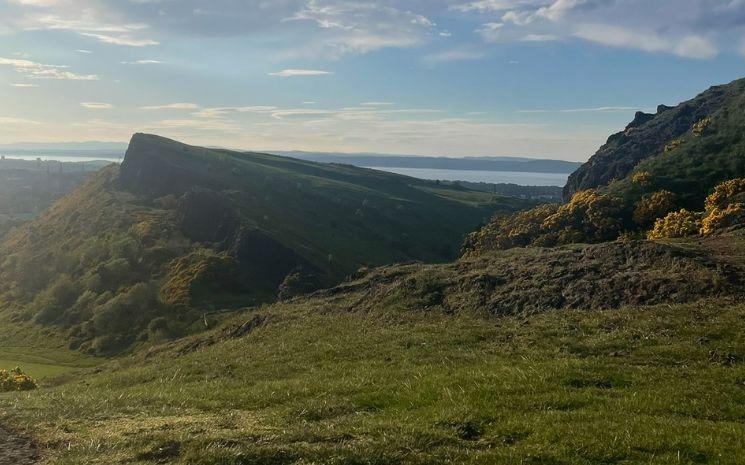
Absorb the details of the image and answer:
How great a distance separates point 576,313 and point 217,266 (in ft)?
246

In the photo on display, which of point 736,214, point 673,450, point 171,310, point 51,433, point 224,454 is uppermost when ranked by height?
point 736,214

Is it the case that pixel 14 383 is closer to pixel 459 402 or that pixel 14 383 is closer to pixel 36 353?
pixel 459 402

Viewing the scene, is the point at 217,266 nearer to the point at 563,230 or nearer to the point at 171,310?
the point at 171,310

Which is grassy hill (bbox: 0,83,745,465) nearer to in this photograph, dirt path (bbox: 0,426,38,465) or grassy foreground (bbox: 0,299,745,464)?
grassy foreground (bbox: 0,299,745,464)

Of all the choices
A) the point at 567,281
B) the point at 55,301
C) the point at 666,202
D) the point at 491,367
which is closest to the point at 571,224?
the point at 666,202

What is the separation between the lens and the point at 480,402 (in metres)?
14.9

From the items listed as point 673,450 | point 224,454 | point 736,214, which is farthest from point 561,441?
point 736,214

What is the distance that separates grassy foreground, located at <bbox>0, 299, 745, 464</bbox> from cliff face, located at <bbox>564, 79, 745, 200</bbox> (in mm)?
67050

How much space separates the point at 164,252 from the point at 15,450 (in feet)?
320

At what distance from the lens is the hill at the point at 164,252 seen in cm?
8488

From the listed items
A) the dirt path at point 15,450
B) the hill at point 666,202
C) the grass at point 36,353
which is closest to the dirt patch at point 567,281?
the hill at point 666,202

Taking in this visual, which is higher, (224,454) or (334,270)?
(224,454)

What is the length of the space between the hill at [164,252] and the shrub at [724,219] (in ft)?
155

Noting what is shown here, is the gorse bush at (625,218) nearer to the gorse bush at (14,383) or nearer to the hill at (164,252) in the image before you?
the hill at (164,252)
